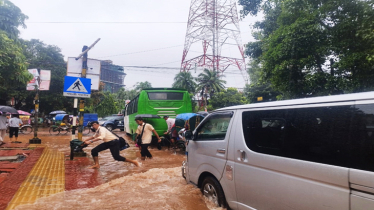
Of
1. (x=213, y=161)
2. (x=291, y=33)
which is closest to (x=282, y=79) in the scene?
(x=291, y=33)

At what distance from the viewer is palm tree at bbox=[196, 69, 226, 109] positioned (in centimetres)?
4269

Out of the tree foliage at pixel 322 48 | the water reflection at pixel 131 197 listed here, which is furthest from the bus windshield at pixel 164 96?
the water reflection at pixel 131 197

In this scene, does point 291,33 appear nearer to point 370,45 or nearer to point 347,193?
point 370,45

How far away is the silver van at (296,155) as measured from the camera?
218 centimetres

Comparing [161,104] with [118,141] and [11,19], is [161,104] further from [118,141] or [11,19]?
[11,19]

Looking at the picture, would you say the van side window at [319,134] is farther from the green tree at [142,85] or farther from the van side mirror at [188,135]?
the green tree at [142,85]

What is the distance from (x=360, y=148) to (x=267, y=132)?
106 cm

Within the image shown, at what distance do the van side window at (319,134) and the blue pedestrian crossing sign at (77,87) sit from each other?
6.90 meters

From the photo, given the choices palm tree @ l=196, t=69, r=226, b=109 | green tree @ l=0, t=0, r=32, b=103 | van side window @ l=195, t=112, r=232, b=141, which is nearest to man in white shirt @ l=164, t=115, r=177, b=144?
van side window @ l=195, t=112, r=232, b=141

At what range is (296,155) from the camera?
266 cm

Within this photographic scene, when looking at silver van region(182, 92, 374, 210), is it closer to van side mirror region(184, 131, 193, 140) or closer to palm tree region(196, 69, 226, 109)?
van side mirror region(184, 131, 193, 140)

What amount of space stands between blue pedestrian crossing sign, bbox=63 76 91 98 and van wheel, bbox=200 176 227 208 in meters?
6.00

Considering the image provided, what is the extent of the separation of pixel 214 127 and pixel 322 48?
26.8 ft

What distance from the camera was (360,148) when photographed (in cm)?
215
